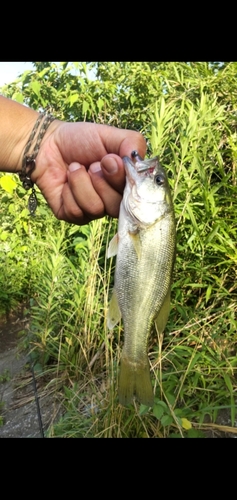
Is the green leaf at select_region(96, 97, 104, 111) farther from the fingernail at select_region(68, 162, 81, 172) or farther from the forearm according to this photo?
the fingernail at select_region(68, 162, 81, 172)

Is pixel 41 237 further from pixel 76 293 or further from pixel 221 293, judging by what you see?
pixel 221 293

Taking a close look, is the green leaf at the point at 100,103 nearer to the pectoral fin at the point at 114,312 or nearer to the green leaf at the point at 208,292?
the green leaf at the point at 208,292

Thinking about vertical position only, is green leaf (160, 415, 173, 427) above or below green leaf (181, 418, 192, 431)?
above

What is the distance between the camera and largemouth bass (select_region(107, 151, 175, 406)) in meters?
1.61

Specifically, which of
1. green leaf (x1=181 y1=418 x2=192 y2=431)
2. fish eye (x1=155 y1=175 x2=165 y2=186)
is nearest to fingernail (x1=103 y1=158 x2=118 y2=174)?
fish eye (x1=155 y1=175 x2=165 y2=186)

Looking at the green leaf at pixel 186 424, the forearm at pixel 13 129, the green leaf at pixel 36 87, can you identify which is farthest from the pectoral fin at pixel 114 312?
the green leaf at pixel 36 87

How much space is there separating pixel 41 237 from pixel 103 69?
1818 millimetres

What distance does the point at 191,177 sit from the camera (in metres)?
3.25

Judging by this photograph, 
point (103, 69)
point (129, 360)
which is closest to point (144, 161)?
point (129, 360)

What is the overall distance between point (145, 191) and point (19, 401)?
7.83 feet

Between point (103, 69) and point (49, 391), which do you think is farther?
point (103, 69)

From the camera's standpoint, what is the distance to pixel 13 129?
2035 millimetres

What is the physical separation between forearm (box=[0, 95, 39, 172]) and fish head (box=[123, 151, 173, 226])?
0.66m

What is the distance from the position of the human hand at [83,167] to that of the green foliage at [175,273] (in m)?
0.88
